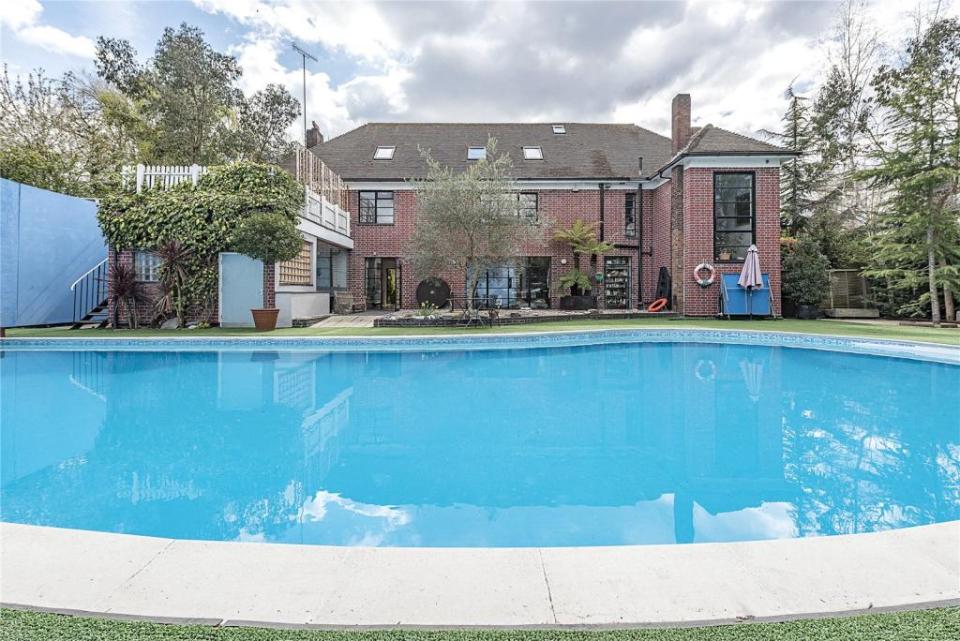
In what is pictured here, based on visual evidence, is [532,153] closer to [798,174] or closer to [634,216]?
[634,216]

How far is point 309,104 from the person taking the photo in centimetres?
2381

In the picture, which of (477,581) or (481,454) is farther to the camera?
(481,454)

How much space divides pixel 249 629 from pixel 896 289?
20562mm

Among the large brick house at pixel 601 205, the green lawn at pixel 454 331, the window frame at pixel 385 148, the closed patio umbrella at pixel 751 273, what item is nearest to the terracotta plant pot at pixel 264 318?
the green lawn at pixel 454 331

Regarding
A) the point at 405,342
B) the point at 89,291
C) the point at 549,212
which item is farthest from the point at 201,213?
the point at 549,212

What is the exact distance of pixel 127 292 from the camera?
1451 centimetres

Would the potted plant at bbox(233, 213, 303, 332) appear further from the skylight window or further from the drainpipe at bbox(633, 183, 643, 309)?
the drainpipe at bbox(633, 183, 643, 309)

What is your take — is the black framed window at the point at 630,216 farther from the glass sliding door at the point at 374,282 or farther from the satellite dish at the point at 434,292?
the glass sliding door at the point at 374,282

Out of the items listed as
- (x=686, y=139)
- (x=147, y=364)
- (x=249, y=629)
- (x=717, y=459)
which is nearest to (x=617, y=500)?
(x=717, y=459)

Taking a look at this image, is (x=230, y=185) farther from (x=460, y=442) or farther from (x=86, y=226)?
(x=460, y=442)

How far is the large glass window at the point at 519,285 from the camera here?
66.4 ft

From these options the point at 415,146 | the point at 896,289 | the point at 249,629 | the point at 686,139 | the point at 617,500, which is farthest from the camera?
the point at 415,146

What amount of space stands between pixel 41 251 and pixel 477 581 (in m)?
19.2

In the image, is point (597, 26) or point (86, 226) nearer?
point (597, 26)
